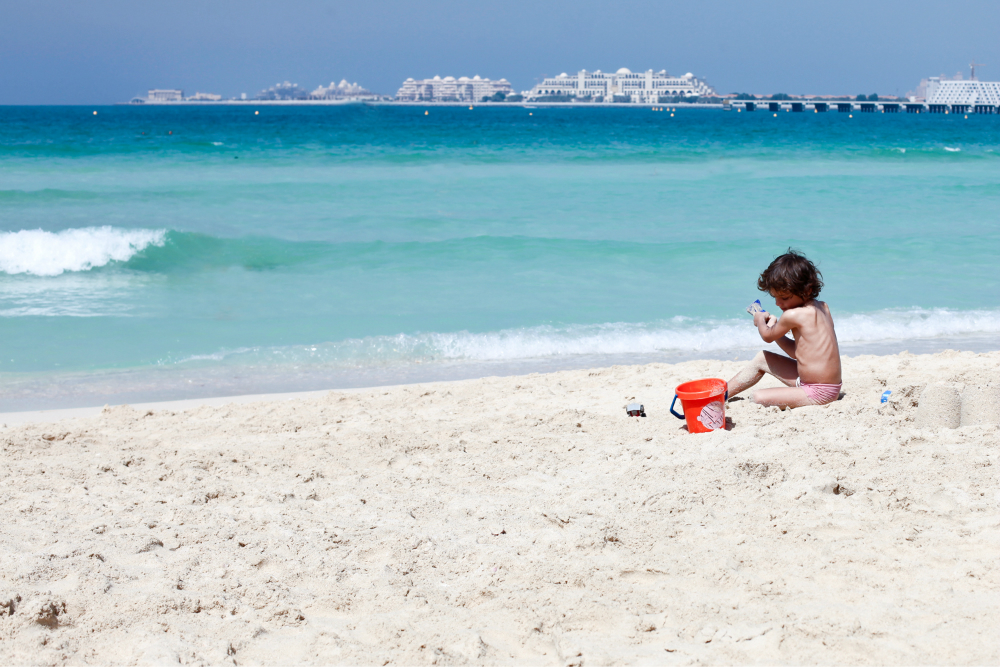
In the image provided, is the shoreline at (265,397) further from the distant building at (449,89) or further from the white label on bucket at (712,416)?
the distant building at (449,89)

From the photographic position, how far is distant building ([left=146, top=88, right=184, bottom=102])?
177875 millimetres

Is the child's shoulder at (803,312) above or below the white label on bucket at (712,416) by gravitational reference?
above

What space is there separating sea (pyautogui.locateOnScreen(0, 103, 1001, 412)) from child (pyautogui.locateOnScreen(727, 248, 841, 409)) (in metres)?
2.42

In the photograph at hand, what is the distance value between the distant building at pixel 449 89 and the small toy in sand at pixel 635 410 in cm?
18992

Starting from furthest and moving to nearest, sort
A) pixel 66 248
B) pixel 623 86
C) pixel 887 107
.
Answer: pixel 623 86 < pixel 887 107 < pixel 66 248

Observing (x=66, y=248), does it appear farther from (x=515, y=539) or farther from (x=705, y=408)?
(x=515, y=539)

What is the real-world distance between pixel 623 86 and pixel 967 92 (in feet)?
284

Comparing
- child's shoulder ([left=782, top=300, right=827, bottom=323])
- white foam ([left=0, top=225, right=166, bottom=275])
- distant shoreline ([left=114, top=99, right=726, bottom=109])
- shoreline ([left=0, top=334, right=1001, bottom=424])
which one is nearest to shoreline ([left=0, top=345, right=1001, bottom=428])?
shoreline ([left=0, top=334, right=1001, bottom=424])

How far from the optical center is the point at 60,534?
320 centimetres

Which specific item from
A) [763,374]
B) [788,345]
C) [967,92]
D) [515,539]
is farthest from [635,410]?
[967,92]

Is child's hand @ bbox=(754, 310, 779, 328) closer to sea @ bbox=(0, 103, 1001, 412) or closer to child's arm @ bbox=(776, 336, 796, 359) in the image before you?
child's arm @ bbox=(776, 336, 796, 359)

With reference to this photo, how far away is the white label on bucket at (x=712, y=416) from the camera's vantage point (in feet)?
14.0

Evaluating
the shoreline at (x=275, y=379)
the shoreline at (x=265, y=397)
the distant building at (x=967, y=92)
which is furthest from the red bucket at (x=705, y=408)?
the distant building at (x=967, y=92)

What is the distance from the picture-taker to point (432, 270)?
10945 millimetres
